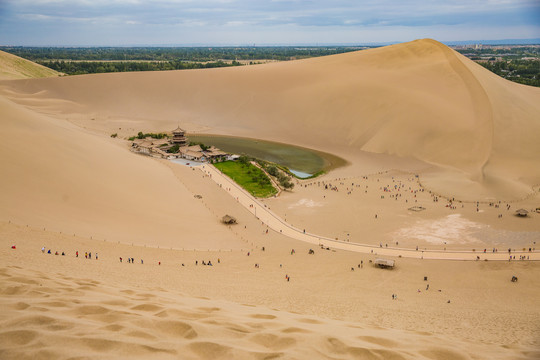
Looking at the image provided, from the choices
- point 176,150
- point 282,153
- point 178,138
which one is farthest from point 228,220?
point 282,153

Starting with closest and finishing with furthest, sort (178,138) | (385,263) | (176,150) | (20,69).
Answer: (385,263) → (176,150) → (178,138) → (20,69)

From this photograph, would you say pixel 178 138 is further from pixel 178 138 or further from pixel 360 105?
pixel 360 105

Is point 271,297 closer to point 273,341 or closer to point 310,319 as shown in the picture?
point 310,319

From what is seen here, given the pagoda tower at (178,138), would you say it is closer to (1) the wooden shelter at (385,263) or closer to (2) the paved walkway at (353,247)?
(2) the paved walkway at (353,247)

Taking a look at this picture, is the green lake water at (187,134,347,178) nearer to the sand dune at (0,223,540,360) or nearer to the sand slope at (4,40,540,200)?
the sand slope at (4,40,540,200)

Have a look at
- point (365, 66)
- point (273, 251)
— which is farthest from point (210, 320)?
point (365, 66)
